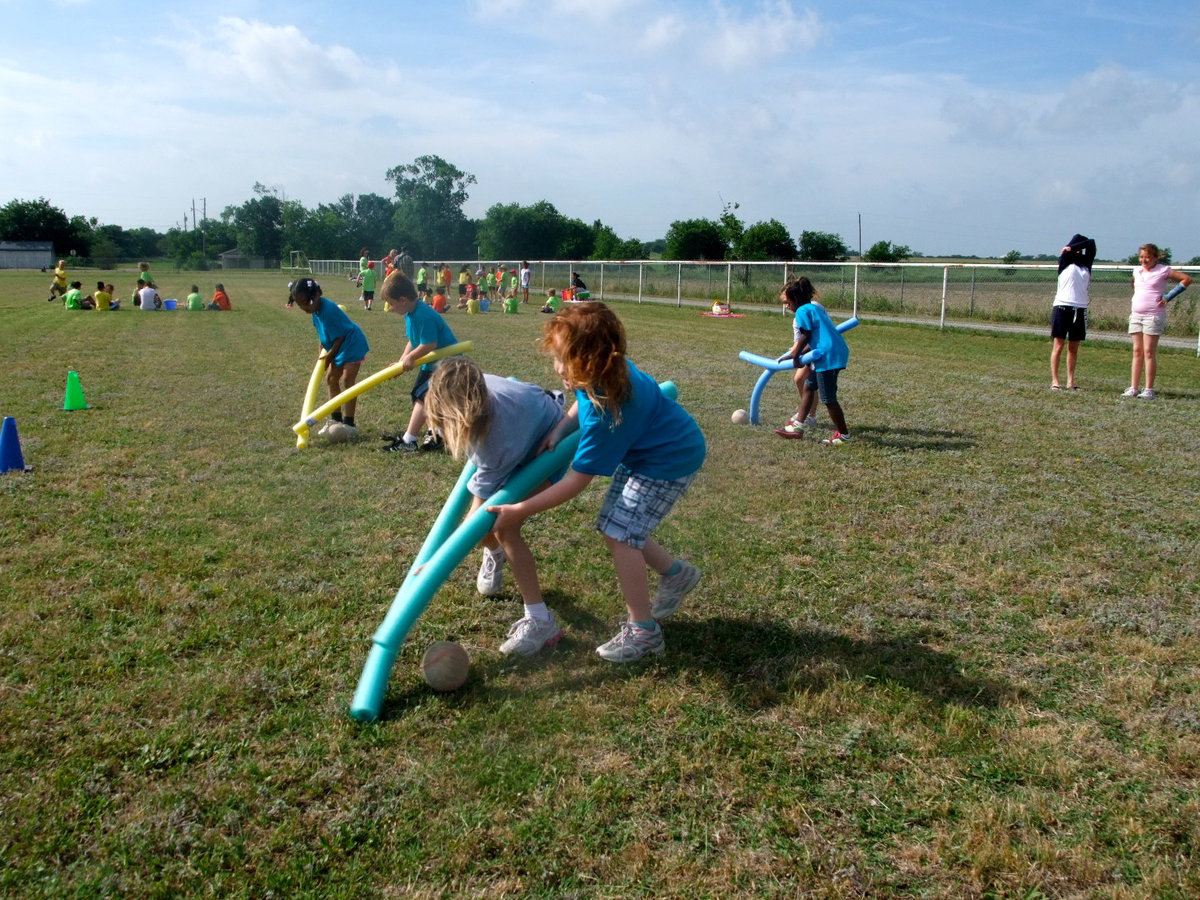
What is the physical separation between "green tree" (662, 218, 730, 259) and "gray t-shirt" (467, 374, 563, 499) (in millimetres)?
50231

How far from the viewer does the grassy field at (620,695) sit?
2.78 m

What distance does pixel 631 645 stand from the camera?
4086mm

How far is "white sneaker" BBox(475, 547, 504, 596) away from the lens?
485 cm

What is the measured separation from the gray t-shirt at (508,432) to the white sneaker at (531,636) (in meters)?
0.65

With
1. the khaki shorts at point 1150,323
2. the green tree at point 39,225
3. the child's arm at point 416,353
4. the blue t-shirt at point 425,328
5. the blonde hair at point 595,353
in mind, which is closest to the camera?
the blonde hair at point 595,353

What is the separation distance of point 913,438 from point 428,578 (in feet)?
21.5

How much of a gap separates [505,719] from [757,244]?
4998 cm

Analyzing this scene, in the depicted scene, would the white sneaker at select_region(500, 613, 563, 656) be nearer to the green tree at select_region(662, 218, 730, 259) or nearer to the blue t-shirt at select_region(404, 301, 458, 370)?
the blue t-shirt at select_region(404, 301, 458, 370)

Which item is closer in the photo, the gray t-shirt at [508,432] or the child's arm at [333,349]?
the gray t-shirt at [508,432]

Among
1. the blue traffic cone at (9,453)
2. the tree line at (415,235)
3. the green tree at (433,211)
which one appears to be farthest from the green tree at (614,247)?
the blue traffic cone at (9,453)

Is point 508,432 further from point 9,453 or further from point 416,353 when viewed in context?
point 9,453

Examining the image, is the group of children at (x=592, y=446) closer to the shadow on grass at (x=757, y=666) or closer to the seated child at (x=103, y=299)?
the shadow on grass at (x=757, y=666)

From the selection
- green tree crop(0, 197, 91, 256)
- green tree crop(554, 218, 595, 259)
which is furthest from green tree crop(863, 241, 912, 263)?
green tree crop(0, 197, 91, 256)

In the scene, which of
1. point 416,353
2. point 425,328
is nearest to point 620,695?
point 416,353
